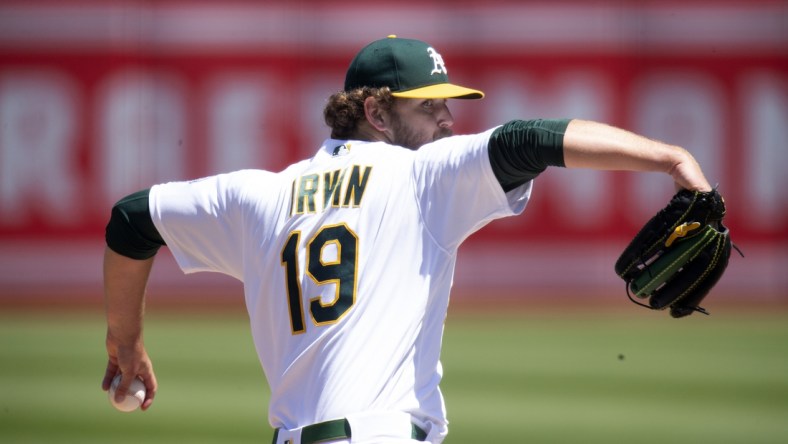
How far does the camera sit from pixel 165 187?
8.41 feet

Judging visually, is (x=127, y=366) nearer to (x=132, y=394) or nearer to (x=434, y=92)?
(x=132, y=394)

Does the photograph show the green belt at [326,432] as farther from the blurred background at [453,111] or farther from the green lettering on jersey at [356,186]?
the blurred background at [453,111]

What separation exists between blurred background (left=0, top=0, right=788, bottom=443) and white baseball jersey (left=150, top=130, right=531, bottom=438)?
6087mm

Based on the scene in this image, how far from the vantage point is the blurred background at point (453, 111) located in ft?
31.4

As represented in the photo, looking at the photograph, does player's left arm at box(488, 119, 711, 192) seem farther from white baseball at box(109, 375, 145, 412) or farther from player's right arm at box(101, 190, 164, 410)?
white baseball at box(109, 375, 145, 412)

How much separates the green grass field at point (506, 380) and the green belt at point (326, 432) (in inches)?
133

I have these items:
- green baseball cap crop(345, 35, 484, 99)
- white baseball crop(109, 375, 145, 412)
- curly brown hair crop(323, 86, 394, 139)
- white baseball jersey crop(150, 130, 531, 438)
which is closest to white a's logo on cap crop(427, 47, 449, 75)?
green baseball cap crop(345, 35, 484, 99)

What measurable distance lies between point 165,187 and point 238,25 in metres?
8.32

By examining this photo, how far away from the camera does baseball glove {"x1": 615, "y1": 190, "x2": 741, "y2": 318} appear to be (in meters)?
2.10

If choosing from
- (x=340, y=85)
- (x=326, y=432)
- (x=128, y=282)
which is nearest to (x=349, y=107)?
(x=128, y=282)

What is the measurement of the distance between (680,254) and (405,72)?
0.81 meters

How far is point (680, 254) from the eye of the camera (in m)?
2.19

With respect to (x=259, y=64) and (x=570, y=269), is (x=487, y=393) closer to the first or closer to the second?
(x=570, y=269)

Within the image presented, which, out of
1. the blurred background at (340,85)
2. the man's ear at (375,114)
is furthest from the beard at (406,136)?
the blurred background at (340,85)
